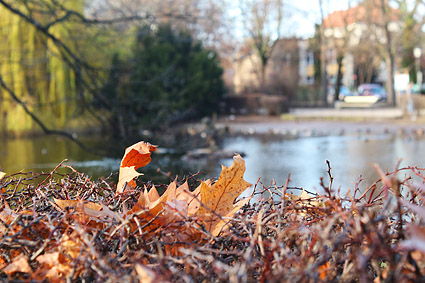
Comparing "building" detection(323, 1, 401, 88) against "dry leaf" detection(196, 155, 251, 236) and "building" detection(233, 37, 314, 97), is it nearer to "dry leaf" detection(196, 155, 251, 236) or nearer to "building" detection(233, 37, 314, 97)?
"building" detection(233, 37, 314, 97)

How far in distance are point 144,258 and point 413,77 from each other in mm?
63948

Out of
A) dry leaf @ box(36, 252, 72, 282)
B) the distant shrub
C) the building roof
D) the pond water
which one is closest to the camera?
dry leaf @ box(36, 252, 72, 282)

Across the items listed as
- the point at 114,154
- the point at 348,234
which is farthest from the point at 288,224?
the point at 114,154

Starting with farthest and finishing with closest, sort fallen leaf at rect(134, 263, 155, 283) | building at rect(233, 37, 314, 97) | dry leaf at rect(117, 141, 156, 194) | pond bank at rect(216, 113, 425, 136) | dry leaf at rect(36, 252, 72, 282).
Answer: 1. building at rect(233, 37, 314, 97)
2. pond bank at rect(216, 113, 425, 136)
3. dry leaf at rect(117, 141, 156, 194)
4. dry leaf at rect(36, 252, 72, 282)
5. fallen leaf at rect(134, 263, 155, 283)

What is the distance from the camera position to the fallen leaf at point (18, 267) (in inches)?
32.2

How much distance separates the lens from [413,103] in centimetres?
2145

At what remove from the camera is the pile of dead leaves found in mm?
708

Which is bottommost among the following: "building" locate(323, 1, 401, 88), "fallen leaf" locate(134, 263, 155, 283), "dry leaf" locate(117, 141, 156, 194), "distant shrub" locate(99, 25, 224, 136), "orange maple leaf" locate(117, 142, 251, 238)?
"fallen leaf" locate(134, 263, 155, 283)

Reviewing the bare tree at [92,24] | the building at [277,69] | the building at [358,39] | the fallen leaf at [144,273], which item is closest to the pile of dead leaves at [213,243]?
the fallen leaf at [144,273]

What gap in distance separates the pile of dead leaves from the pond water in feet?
16.2

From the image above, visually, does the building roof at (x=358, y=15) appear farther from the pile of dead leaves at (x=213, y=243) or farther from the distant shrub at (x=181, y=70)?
the pile of dead leaves at (x=213, y=243)

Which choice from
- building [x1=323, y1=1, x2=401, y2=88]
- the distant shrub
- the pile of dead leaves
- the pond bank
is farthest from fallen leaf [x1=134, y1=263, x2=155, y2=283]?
building [x1=323, y1=1, x2=401, y2=88]

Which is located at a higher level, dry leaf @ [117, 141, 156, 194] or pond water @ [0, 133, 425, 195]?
dry leaf @ [117, 141, 156, 194]

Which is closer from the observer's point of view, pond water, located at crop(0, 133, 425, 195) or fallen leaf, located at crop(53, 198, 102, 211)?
fallen leaf, located at crop(53, 198, 102, 211)
